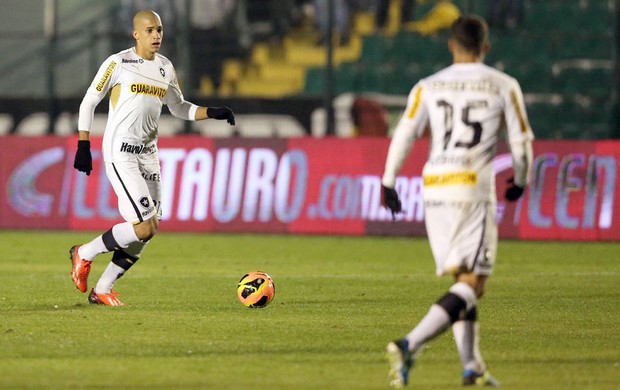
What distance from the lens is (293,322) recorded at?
10.0m

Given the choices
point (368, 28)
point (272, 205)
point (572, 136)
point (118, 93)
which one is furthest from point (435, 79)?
point (368, 28)

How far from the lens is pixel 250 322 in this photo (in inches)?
393

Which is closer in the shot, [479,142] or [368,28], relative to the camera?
[479,142]

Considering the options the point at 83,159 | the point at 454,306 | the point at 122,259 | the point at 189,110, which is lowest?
the point at 122,259

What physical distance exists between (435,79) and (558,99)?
658 inches

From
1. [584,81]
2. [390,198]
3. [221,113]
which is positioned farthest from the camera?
[584,81]

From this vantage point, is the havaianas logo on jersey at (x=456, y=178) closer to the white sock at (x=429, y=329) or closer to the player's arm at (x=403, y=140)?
the player's arm at (x=403, y=140)

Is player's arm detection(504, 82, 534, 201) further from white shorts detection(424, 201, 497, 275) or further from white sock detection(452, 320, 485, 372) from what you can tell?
white sock detection(452, 320, 485, 372)

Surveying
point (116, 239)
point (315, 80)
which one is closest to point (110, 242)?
point (116, 239)

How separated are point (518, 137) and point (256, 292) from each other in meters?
4.09

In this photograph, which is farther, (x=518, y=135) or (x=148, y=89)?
(x=148, y=89)

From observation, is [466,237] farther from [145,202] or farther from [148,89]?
[148,89]

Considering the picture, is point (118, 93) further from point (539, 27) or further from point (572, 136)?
point (539, 27)

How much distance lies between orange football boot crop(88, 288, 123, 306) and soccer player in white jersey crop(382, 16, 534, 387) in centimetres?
418
